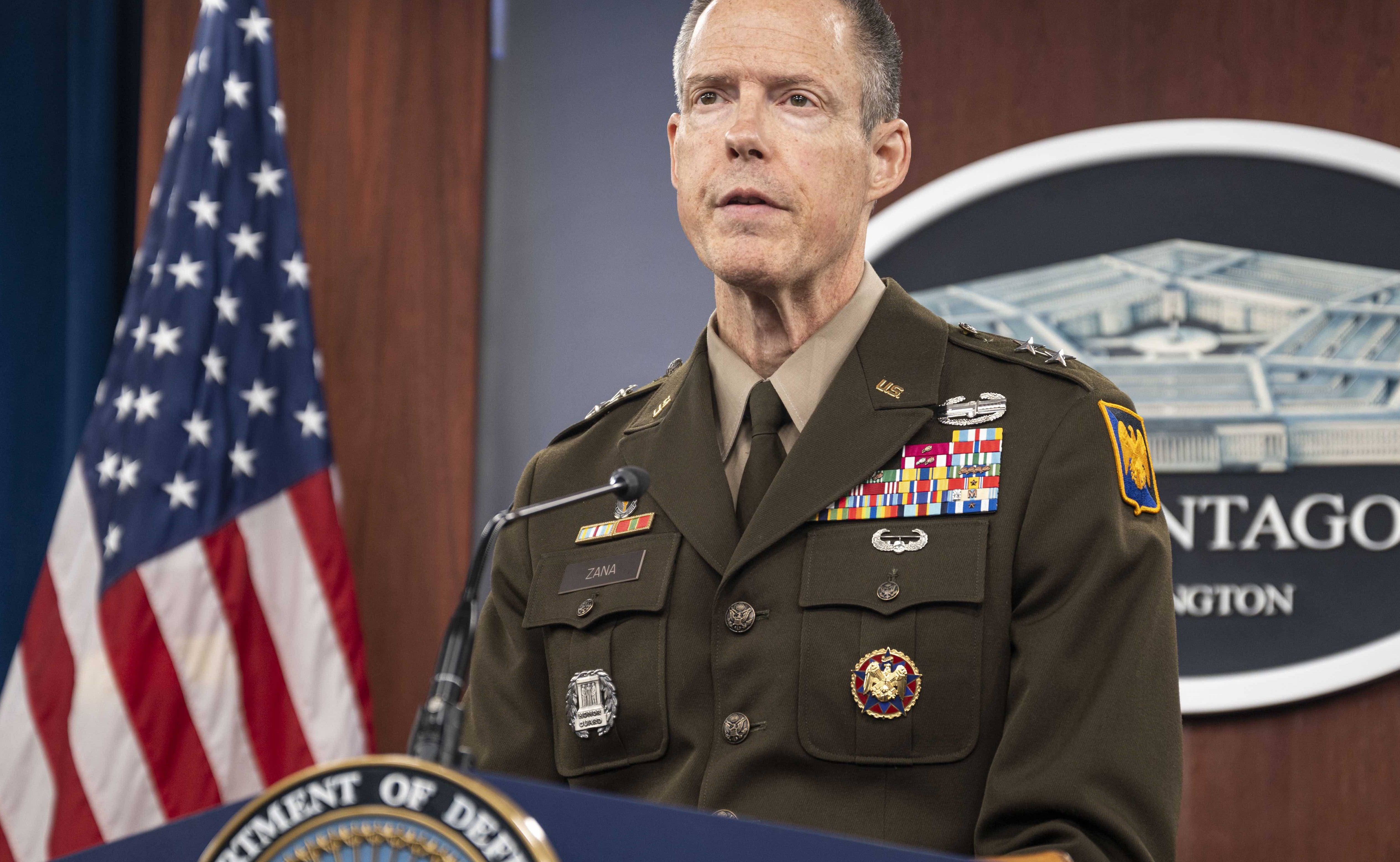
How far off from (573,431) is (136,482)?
1.18 metres

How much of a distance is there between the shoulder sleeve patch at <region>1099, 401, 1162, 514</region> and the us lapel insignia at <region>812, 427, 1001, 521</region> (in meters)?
0.10

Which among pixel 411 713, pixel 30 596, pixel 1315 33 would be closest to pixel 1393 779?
pixel 1315 33

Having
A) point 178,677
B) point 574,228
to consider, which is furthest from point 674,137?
point 178,677

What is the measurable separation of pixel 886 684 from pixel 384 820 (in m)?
0.56

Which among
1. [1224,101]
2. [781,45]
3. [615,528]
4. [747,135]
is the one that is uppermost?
[1224,101]

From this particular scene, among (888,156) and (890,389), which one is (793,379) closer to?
(890,389)

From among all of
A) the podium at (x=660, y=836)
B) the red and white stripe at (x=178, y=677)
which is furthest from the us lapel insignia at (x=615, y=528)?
the red and white stripe at (x=178, y=677)

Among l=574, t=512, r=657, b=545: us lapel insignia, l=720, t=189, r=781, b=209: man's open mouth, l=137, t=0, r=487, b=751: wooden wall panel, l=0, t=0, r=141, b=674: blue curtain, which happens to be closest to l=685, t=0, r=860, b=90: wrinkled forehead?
l=720, t=189, r=781, b=209: man's open mouth

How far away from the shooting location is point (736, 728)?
1151 millimetres

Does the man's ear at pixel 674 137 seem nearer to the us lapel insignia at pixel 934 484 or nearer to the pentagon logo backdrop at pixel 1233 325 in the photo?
the us lapel insignia at pixel 934 484

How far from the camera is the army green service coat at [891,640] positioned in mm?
1034

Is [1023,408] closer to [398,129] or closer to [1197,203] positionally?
[1197,203]

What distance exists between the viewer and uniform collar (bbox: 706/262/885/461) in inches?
51.8

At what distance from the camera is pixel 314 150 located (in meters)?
2.63
